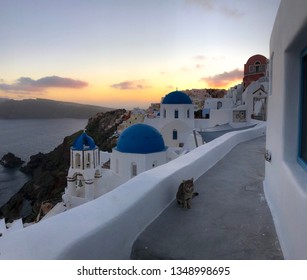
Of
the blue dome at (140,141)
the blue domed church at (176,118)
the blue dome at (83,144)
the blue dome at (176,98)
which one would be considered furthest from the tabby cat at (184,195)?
the blue dome at (176,98)

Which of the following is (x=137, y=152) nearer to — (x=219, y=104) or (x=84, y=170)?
(x=84, y=170)

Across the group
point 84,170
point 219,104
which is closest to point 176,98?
point 84,170

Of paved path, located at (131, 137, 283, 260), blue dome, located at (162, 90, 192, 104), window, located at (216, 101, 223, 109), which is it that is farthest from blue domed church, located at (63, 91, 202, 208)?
window, located at (216, 101, 223, 109)

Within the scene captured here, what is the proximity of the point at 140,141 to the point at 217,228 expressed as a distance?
1303cm

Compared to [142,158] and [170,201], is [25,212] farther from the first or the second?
[170,201]

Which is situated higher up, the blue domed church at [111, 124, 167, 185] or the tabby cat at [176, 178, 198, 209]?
the tabby cat at [176, 178, 198, 209]

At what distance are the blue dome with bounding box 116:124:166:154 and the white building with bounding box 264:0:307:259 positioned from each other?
12664 millimetres

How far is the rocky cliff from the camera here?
3388 cm

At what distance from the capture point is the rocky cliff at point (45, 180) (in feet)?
111

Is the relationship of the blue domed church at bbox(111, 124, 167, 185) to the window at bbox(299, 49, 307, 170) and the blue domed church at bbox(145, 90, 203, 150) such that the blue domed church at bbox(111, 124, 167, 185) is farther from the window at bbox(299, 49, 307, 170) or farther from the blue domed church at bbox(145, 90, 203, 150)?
the window at bbox(299, 49, 307, 170)

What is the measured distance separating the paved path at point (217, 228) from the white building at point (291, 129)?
0.67ft

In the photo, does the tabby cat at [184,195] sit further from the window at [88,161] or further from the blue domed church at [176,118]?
the blue domed church at [176,118]

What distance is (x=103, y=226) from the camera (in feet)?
7.07
